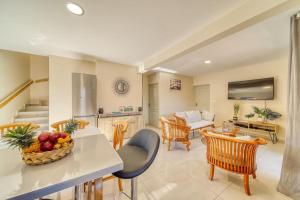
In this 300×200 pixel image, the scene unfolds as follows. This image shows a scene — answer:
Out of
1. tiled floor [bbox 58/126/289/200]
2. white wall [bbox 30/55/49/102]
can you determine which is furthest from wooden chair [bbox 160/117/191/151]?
white wall [bbox 30/55/49/102]

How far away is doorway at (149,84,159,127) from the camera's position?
5520mm

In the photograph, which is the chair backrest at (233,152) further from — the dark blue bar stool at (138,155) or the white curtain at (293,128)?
the dark blue bar stool at (138,155)

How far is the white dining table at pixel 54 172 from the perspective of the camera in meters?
0.60

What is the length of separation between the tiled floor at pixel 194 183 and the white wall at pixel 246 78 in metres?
1.97

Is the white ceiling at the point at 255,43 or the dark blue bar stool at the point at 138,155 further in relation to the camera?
the white ceiling at the point at 255,43

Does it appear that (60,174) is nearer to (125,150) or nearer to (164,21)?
(125,150)

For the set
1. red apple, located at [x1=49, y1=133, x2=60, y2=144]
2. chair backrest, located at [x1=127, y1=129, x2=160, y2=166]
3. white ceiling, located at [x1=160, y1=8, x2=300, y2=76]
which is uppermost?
white ceiling, located at [x1=160, y1=8, x2=300, y2=76]

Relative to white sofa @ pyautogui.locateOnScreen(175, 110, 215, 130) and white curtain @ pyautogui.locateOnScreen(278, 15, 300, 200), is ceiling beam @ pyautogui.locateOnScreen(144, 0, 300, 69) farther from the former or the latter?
white sofa @ pyautogui.locateOnScreen(175, 110, 215, 130)

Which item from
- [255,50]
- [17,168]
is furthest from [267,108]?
[17,168]

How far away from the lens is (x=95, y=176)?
2.49 ft

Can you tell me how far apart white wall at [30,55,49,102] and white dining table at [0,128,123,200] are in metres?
4.38

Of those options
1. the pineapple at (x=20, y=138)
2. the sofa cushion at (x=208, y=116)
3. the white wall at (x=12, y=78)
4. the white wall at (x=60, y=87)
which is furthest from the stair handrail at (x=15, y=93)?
the sofa cushion at (x=208, y=116)

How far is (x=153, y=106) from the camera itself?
19.0 feet

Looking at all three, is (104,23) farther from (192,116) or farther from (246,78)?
(246,78)
